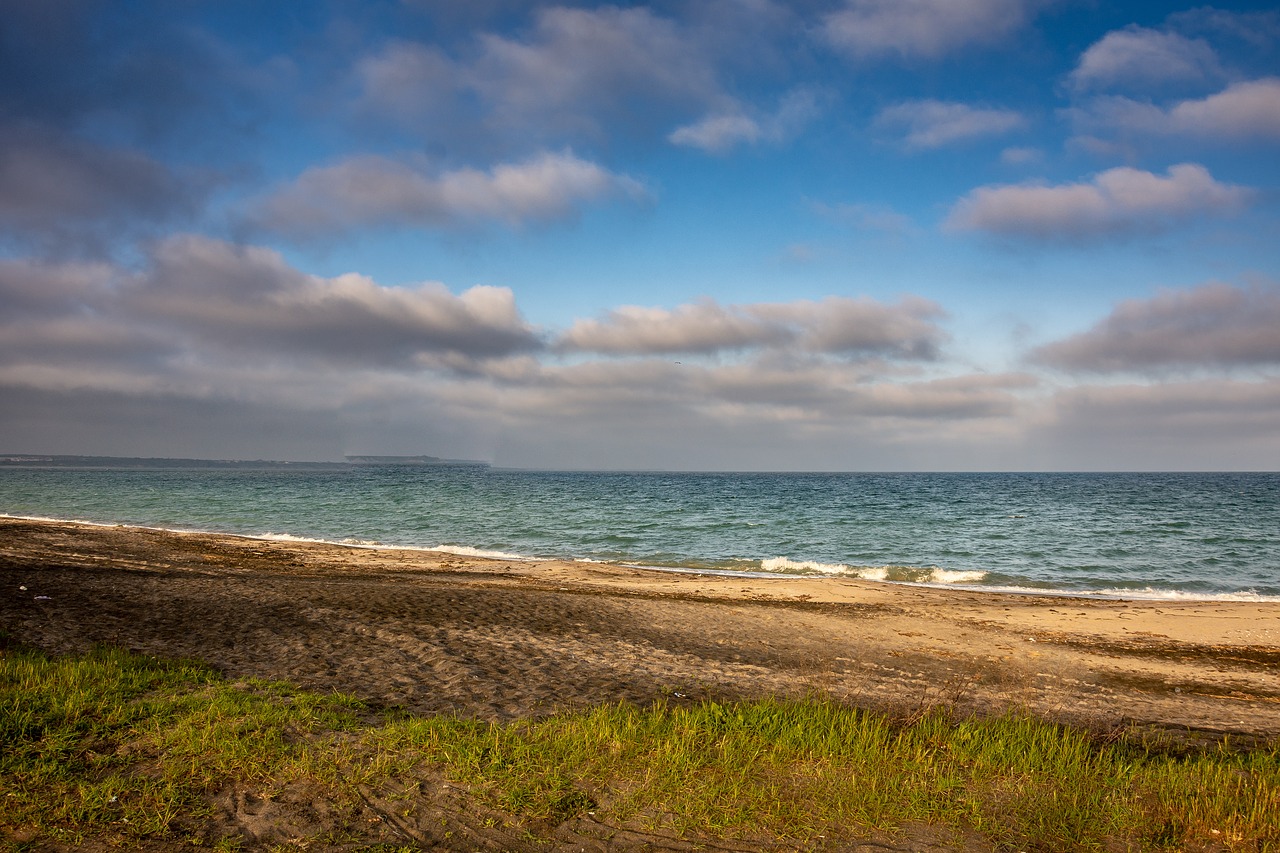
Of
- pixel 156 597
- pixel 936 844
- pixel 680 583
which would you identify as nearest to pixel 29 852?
pixel 936 844

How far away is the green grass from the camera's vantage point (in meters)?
5.88

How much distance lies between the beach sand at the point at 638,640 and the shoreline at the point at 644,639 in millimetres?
62

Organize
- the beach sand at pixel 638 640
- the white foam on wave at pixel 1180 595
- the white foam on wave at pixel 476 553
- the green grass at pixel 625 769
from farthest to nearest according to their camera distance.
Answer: the white foam on wave at pixel 476 553
the white foam on wave at pixel 1180 595
the beach sand at pixel 638 640
the green grass at pixel 625 769

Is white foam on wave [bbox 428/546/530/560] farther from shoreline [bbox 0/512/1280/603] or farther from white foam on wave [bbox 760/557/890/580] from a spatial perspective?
white foam on wave [bbox 760/557/890/580]

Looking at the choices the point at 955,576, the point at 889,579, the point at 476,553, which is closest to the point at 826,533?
the point at 955,576

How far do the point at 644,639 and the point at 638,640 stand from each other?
0.18 metres

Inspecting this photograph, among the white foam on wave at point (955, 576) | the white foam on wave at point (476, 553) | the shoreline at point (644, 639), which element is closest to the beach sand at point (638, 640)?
the shoreline at point (644, 639)

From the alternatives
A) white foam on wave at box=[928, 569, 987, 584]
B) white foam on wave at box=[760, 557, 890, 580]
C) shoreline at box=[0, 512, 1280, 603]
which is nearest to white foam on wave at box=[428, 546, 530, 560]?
shoreline at box=[0, 512, 1280, 603]

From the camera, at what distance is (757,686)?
10.9m

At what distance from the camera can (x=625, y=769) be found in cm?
670

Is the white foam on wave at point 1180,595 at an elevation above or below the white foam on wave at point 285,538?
above

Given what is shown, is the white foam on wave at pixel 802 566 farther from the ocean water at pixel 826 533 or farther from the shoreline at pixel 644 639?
the shoreline at pixel 644 639

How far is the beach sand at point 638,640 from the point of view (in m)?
10.2

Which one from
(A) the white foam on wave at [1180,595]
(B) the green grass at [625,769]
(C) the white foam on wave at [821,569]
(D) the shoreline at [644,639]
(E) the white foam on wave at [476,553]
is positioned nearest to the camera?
(B) the green grass at [625,769]
